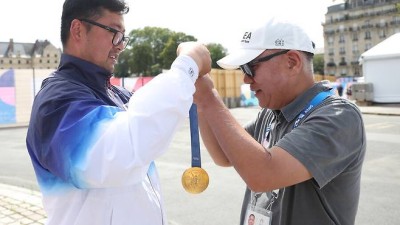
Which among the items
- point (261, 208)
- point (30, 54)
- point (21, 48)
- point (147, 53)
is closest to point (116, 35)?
point (261, 208)

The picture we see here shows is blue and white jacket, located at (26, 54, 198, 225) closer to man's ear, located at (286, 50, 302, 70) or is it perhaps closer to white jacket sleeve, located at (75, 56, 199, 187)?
white jacket sleeve, located at (75, 56, 199, 187)

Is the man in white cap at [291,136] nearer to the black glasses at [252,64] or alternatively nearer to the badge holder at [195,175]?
the black glasses at [252,64]

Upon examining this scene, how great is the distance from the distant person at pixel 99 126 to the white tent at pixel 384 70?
25027mm

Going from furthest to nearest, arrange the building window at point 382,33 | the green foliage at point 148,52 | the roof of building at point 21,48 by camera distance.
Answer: the roof of building at point 21,48
the building window at point 382,33
the green foliage at point 148,52

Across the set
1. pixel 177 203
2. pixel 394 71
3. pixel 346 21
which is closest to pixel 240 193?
pixel 177 203

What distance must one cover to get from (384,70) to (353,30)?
89054 mm

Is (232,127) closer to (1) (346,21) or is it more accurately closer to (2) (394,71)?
(2) (394,71)

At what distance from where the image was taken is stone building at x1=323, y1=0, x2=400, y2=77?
326 feet

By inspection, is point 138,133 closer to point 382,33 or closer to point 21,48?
point 382,33

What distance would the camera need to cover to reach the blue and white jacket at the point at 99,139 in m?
1.34

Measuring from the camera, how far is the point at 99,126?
54.6 inches

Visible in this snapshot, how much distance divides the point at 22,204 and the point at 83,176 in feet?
17.3

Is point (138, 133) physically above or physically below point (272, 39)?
below

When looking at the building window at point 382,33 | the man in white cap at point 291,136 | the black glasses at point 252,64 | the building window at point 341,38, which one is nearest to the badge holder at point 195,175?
the man in white cap at point 291,136
